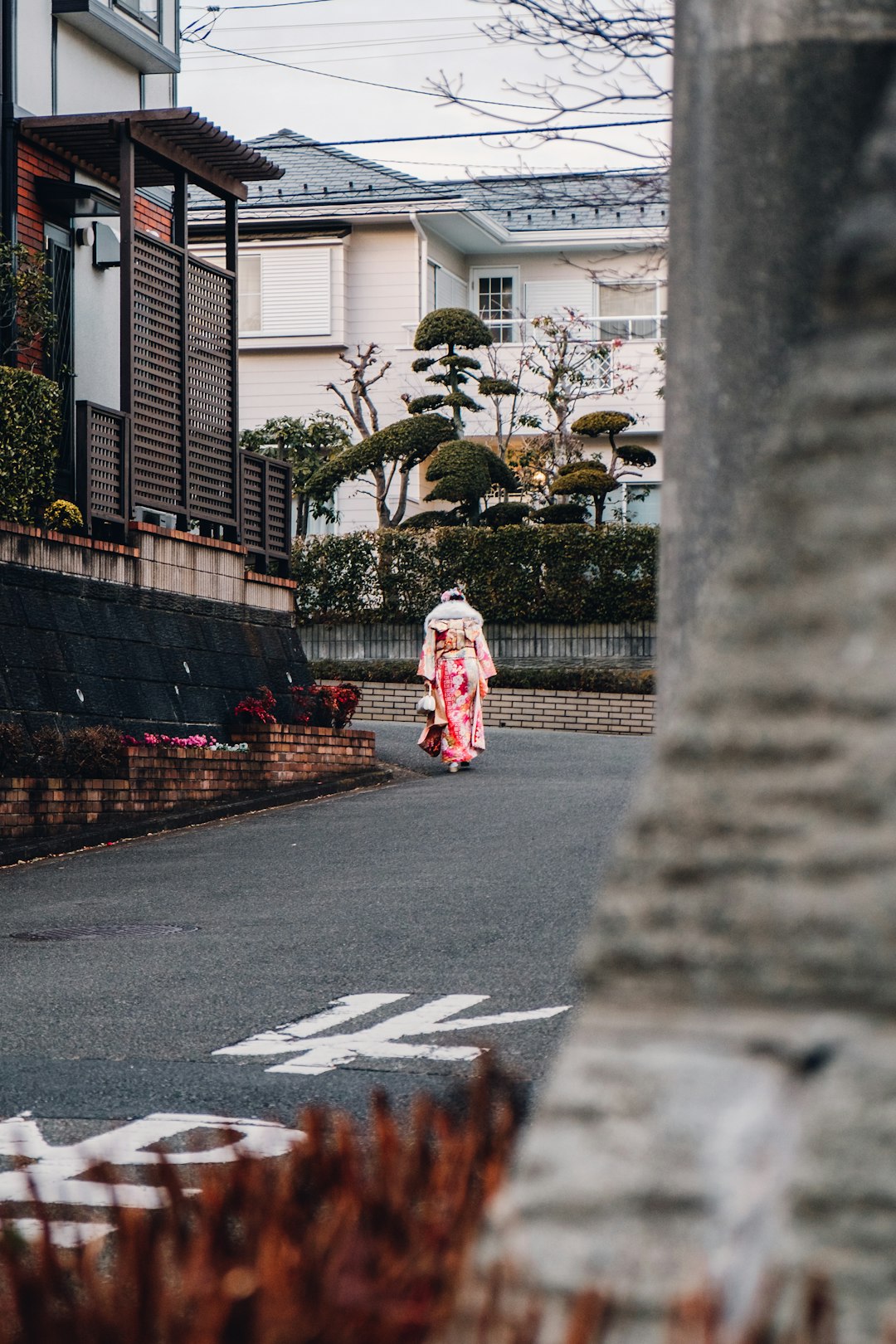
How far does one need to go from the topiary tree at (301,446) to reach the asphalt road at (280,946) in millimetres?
16942

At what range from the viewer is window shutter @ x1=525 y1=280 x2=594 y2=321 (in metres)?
38.5

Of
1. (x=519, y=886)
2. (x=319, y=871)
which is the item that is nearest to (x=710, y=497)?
(x=519, y=886)

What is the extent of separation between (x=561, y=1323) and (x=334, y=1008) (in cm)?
617

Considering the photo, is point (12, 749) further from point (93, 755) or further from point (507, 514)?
point (507, 514)

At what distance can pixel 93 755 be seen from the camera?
1517 centimetres

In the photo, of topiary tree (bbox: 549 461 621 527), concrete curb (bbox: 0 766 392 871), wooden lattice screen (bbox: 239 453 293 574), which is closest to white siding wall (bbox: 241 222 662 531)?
topiary tree (bbox: 549 461 621 527)

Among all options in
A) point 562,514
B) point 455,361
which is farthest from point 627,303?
point 562,514

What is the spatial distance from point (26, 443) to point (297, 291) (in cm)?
2095

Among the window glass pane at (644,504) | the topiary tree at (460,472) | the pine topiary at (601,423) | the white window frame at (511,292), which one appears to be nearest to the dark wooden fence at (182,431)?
the topiary tree at (460,472)

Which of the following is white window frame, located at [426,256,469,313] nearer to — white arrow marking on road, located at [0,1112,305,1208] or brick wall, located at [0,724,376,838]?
brick wall, located at [0,724,376,838]

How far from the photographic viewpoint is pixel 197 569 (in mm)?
19344

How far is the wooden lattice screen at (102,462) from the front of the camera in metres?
17.3

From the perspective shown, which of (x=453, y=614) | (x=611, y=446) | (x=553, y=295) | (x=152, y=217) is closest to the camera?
(x=453, y=614)

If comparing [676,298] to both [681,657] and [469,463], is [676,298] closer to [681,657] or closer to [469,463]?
[681,657]
